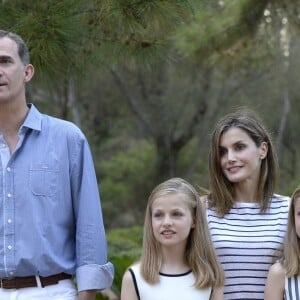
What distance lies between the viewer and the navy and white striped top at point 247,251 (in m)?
3.34

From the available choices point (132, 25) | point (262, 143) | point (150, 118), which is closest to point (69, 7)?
point (132, 25)

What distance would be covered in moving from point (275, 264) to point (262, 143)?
2.01 feet

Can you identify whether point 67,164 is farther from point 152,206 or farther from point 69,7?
point 69,7

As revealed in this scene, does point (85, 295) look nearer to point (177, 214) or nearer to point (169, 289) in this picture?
point (169, 289)

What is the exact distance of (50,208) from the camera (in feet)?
10.2

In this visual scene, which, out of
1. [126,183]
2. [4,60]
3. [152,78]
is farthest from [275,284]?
[126,183]

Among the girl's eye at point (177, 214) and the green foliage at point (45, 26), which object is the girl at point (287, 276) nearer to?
the girl's eye at point (177, 214)

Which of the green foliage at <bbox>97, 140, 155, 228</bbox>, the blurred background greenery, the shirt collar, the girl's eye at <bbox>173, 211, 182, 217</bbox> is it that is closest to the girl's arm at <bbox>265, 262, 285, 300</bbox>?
the girl's eye at <bbox>173, 211, 182, 217</bbox>

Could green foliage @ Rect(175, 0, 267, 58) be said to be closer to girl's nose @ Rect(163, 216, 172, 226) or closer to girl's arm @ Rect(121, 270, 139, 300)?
girl's nose @ Rect(163, 216, 172, 226)

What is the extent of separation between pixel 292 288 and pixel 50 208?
108 cm

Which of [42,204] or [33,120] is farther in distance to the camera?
[33,120]

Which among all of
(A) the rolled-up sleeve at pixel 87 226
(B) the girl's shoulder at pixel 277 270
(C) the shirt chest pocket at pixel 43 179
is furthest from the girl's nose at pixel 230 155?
(C) the shirt chest pocket at pixel 43 179

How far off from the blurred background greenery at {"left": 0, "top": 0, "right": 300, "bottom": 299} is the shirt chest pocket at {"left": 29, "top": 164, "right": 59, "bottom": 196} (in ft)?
4.52

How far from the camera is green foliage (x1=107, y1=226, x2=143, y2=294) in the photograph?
613cm
